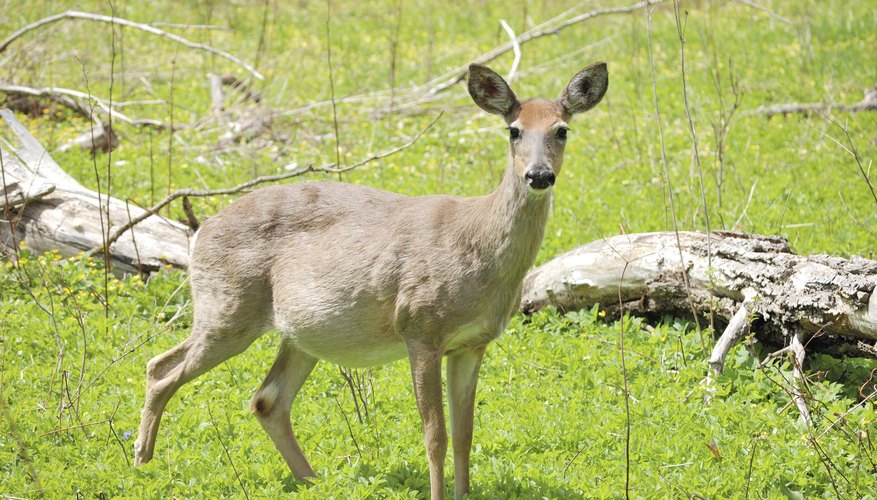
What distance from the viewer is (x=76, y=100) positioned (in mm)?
11039

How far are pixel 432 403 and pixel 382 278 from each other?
0.68m

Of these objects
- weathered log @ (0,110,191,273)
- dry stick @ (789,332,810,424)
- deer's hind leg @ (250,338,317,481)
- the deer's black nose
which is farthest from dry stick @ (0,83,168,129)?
dry stick @ (789,332,810,424)

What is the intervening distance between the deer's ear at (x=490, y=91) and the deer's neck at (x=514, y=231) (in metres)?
0.45

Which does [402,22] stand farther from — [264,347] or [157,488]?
[157,488]

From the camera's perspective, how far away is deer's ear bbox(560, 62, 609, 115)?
5.07m

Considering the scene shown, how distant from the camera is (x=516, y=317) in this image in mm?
7316


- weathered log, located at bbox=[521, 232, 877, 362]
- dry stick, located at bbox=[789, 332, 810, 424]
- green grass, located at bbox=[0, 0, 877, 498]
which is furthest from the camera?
weathered log, located at bbox=[521, 232, 877, 362]

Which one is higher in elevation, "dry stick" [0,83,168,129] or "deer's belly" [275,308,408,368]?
"dry stick" [0,83,168,129]

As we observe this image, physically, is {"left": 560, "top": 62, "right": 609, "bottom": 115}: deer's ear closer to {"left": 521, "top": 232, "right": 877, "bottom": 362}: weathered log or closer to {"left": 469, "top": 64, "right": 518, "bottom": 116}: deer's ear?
{"left": 469, "top": 64, "right": 518, "bottom": 116}: deer's ear

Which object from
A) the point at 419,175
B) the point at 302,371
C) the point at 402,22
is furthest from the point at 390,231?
the point at 402,22

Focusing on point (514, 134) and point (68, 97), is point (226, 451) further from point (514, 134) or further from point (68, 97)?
point (68, 97)

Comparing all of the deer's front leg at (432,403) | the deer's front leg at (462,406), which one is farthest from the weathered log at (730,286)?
the deer's front leg at (432,403)

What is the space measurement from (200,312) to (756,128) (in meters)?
A: 7.67

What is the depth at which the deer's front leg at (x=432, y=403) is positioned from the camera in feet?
15.6
